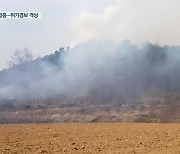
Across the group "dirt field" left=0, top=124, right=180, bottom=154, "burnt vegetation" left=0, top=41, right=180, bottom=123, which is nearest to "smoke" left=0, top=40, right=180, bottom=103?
"burnt vegetation" left=0, top=41, right=180, bottom=123

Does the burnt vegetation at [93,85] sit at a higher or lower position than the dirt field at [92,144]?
higher

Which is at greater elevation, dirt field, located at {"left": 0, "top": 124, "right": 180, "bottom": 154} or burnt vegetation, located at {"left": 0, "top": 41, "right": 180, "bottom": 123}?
burnt vegetation, located at {"left": 0, "top": 41, "right": 180, "bottom": 123}

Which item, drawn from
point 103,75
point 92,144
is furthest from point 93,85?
point 92,144

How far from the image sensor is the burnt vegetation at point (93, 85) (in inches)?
1428

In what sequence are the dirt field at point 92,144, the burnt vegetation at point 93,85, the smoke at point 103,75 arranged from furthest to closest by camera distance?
the smoke at point 103,75 → the burnt vegetation at point 93,85 → the dirt field at point 92,144

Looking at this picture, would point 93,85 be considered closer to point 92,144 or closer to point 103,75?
point 103,75

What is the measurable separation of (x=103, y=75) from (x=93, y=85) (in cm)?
240

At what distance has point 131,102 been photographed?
3931cm

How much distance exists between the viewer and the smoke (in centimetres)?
4438

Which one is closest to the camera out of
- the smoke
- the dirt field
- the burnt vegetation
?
the dirt field

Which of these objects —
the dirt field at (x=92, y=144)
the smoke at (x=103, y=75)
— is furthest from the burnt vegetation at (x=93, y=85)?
the dirt field at (x=92, y=144)

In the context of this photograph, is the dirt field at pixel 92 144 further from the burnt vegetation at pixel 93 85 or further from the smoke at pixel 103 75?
the smoke at pixel 103 75

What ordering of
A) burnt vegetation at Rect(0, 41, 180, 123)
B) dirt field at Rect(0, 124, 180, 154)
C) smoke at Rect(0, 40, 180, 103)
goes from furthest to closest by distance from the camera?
smoke at Rect(0, 40, 180, 103), burnt vegetation at Rect(0, 41, 180, 123), dirt field at Rect(0, 124, 180, 154)

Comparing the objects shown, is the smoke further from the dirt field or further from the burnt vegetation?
the dirt field
